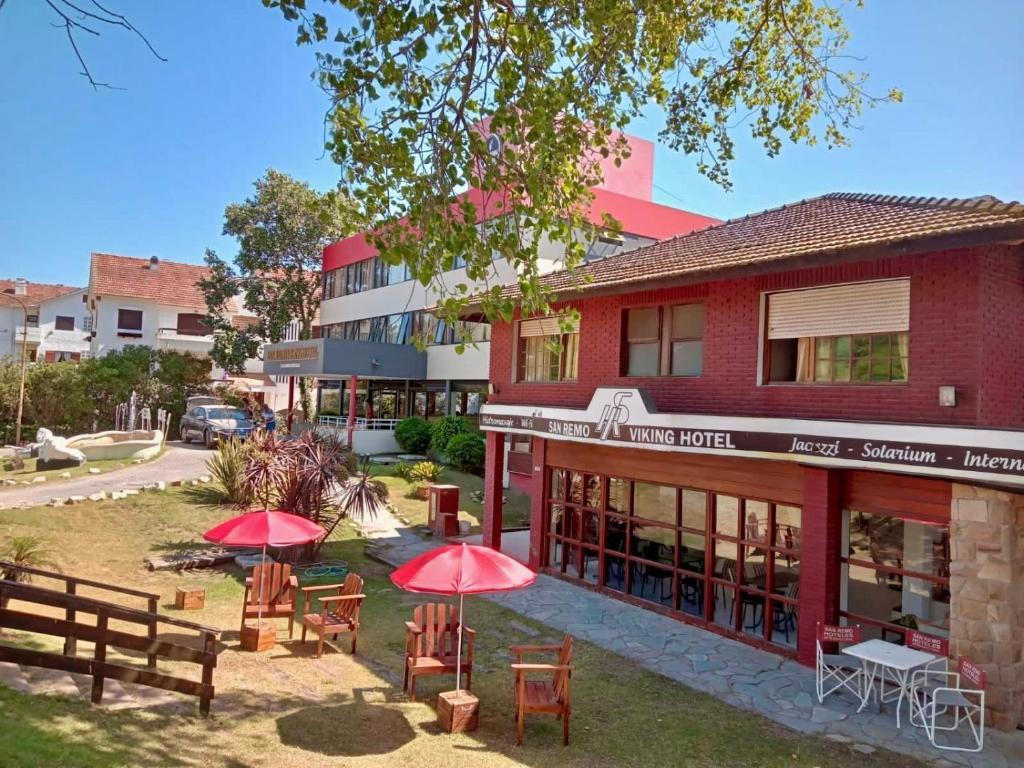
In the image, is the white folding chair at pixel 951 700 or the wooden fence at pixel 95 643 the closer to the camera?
the wooden fence at pixel 95 643

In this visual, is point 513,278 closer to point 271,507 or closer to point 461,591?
point 271,507

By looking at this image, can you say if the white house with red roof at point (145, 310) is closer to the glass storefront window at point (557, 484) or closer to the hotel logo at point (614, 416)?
the glass storefront window at point (557, 484)

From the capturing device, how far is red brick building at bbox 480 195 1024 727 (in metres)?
8.18

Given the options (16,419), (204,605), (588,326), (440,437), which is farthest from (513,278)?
(16,419)

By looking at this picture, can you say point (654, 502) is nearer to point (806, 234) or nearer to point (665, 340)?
point (665, 340)

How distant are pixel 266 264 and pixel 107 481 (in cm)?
1940

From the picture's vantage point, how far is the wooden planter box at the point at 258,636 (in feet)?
31.7

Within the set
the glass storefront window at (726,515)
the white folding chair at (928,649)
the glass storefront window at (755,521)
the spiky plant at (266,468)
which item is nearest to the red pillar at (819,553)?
the glass storefront window at (755,521)

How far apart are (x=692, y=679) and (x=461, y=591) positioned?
3.88 metres

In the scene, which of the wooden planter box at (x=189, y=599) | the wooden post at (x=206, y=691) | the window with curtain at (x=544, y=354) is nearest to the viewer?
the wooden post at (x=206, y=691)

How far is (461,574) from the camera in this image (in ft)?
24.4

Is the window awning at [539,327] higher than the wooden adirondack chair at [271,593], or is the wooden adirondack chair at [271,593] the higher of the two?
the window awning at [539,327]

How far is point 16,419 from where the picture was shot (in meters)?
32.2

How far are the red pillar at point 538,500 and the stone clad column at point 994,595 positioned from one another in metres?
8.07
